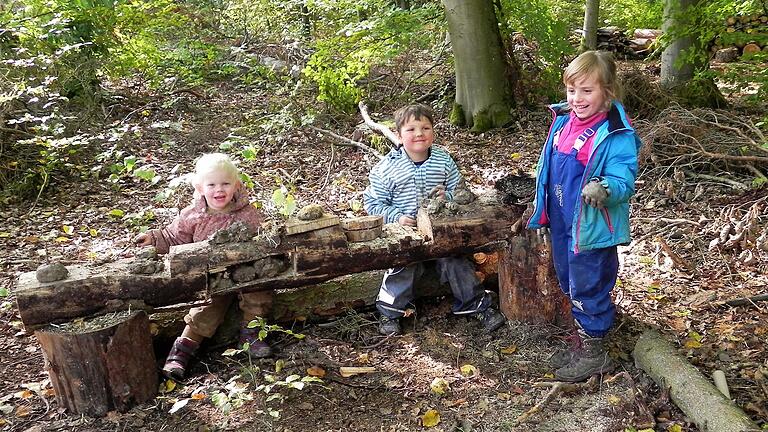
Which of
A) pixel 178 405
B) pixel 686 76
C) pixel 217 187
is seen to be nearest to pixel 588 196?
pixel 217 187

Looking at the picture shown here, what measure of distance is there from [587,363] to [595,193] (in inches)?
42.8

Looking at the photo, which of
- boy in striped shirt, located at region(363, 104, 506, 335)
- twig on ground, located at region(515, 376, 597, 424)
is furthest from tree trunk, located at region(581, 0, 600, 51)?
twig on ground, located at region(515, 376, 597, 424)

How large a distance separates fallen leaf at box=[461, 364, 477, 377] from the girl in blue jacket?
488 millimetres

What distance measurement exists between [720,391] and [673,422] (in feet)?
0.93

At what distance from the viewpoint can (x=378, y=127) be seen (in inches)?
284

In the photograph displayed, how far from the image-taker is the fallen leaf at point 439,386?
3.35 meters

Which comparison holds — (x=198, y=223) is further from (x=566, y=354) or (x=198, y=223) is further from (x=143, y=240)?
(x=566, y=354)

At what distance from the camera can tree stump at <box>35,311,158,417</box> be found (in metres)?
3.05

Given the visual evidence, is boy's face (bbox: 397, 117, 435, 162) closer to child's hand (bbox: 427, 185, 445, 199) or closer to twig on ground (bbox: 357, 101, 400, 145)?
child's hand (bbox: 427, 185, 445, 199)

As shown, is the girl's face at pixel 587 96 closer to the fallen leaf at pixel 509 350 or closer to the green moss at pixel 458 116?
the fallen leaf at pixel 509 350

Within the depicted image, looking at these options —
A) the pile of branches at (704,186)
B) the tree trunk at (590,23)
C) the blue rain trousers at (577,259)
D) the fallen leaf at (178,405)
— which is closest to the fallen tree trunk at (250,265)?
the blue rain trousers at (577,259)

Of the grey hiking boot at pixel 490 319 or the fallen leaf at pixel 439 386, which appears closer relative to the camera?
the fallen leaf at pixel 439 386

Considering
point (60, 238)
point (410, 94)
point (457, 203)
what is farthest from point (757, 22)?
point (60, 238)

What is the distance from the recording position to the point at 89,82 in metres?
8.79
